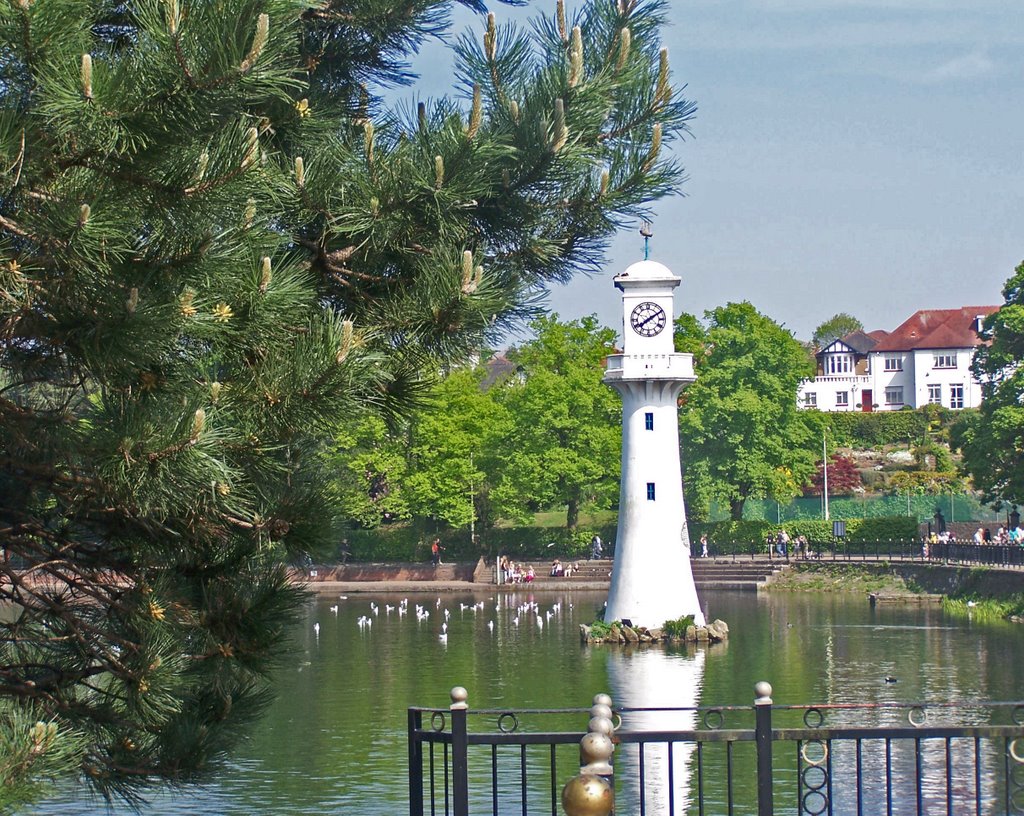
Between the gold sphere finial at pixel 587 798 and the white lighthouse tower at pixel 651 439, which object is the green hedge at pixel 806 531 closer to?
the white lighthouse tower at pixel 651 439

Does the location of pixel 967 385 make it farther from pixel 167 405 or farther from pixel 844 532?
pixel 167 405

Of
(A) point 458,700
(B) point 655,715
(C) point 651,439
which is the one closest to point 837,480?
(C) point 651,439

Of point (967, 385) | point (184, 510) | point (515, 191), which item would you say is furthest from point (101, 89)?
point (967, 385)

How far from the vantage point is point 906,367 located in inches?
3846

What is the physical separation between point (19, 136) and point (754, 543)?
53311mm

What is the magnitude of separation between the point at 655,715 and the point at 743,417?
3098 centimetres

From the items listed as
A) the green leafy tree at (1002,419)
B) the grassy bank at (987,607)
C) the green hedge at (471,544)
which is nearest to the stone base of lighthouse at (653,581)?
the grassy bank at (987,607)

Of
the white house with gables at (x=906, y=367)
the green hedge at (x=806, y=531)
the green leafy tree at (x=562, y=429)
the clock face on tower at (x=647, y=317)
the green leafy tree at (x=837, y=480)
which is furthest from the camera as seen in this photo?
the white house with gables at (x=906, y=367)

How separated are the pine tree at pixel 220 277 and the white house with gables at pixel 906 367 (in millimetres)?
83616

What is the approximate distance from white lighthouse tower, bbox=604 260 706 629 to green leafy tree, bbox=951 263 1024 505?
10.6 m

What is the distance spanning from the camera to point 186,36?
6.47 m

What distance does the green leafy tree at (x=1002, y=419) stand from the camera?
41.8 meters

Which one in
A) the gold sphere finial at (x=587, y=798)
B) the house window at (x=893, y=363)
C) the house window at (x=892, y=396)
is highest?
→ the house window at (x=893, y=363)

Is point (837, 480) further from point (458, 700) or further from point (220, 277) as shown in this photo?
point (220, 277)
